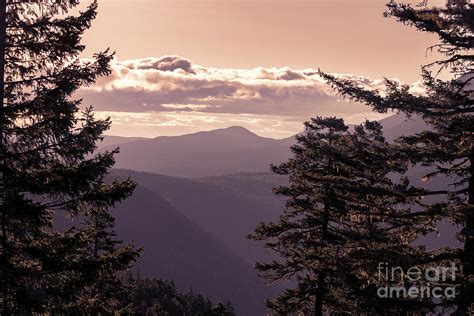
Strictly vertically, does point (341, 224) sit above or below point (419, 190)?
below

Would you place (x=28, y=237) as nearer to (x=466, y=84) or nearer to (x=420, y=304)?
(x=420, y=304)

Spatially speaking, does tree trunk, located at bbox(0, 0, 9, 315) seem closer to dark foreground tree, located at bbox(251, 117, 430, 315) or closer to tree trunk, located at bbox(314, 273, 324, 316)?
dark foreground tree, located at bbox(251, 117, 430, 315)

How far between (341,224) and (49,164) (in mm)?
11794

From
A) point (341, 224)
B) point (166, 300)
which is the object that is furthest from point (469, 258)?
point (166, 300)

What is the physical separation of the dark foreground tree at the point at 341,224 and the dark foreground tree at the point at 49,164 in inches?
217

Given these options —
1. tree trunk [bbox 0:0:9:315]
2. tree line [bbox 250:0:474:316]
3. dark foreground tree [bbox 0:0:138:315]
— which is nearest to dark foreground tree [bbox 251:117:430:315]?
tree line [bbox 250:0:474:316]

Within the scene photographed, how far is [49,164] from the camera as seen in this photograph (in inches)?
418

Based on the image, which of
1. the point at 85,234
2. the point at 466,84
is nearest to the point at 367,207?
the point at 466,84

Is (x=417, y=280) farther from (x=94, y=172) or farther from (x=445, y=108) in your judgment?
(x=94, y=172)

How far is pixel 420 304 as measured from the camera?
998 centimetres

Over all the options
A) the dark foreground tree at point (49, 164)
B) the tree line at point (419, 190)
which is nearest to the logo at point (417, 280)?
the tree line at point (419, 190)

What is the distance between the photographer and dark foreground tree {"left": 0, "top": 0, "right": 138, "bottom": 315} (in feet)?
32.8

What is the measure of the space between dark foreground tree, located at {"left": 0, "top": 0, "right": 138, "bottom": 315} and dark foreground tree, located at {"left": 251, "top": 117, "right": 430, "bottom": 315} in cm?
552

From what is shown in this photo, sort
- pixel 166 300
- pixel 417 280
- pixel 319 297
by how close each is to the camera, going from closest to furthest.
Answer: pixel 417 280, pixel 319 297, pixel 166 300
